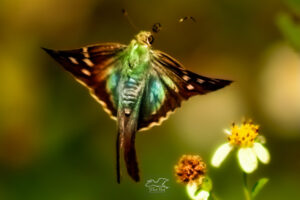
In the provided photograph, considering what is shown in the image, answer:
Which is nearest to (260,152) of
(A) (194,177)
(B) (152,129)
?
(A) (194,177)

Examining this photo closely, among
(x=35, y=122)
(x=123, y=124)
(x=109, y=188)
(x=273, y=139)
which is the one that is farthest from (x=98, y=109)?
(x=123, y=124)

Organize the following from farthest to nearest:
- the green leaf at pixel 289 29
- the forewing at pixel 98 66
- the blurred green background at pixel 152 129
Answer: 1. the blurred green background at pixel 152 129
2. the forewing at pixel 98 66
3. the green leaf at pixel 289 29

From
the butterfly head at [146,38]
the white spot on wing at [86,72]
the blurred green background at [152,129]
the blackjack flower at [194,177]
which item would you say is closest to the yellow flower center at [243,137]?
the blackjack flower at [194,177]

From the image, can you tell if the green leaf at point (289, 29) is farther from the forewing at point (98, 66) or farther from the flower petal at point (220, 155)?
the forewing at point (98, 66)

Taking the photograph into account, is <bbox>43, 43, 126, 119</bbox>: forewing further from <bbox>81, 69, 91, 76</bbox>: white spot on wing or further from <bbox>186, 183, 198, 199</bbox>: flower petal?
<bbox>186, 183, 198, 199</bbox>: flower petal

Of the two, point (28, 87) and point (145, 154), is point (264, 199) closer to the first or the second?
point (145, 154)

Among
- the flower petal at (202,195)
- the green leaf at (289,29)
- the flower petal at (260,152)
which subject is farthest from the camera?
the flower petal at (260,152)
